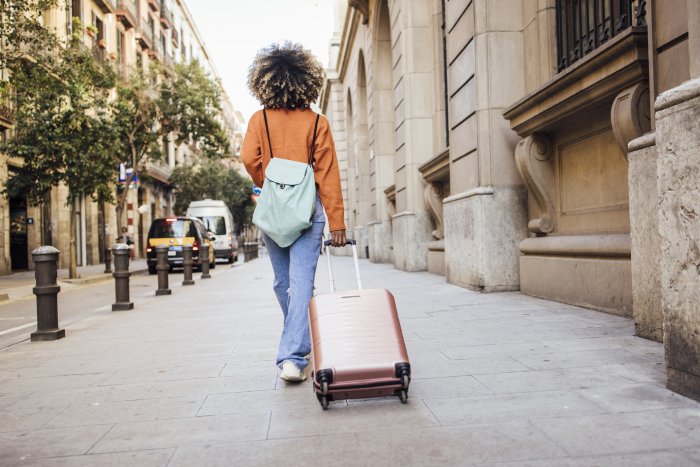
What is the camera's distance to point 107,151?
54.0 feet

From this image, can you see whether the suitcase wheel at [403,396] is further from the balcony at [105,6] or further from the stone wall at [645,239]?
the balcony at [105,6]

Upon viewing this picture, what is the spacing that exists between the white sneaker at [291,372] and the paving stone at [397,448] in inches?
37.1

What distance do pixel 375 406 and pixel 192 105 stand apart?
838 inches

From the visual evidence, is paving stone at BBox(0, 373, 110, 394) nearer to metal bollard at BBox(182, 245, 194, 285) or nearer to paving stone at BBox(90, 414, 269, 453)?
paving stone at BBox(90, 414, 269, 453)

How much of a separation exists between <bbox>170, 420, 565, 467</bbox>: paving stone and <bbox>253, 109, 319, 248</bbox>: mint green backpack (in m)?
1.28

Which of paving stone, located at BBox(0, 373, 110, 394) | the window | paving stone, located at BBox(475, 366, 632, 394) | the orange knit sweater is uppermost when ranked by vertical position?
the window

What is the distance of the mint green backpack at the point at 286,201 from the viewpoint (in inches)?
139

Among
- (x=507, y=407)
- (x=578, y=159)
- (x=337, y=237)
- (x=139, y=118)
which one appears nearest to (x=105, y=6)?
(x=139, y=118)

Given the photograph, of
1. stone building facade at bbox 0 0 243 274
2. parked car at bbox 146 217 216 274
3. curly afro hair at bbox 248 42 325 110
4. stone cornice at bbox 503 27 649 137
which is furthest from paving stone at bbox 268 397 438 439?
parked car at bbox 146 217 216 274

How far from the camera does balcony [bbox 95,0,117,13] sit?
29.4 m

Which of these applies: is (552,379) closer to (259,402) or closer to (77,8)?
(259,402)

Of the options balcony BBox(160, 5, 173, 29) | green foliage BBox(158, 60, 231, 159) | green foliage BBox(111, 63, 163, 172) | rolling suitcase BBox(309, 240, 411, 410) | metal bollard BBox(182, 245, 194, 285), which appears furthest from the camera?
balcony BBox(160, 5, 173, 29)

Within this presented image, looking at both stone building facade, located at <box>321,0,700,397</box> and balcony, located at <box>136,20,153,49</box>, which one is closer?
stone building facade, located at <box>321,0,700,397</box>

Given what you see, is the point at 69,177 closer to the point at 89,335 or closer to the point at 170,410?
the point at 89,335
